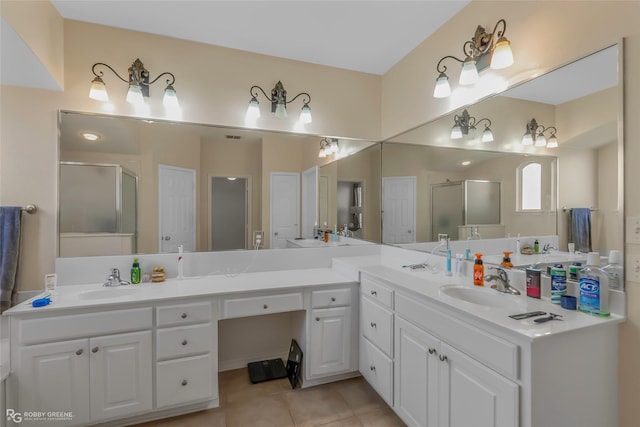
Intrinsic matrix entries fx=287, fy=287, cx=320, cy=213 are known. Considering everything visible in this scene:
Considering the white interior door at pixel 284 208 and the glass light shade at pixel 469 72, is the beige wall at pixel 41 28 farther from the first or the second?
the glass light shade at pixel 469 72

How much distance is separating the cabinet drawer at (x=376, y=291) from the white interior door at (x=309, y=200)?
2.54 feet

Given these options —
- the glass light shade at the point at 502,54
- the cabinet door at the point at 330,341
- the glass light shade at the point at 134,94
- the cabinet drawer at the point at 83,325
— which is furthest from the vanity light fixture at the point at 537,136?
the glass light shade at the point at 134,94

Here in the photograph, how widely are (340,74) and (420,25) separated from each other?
33.5 inches

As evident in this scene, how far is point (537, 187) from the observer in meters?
1.60

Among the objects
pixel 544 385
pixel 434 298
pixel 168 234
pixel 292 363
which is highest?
pixel 168 234

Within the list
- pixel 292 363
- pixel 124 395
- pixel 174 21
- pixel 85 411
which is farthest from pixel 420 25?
pixel 85 411

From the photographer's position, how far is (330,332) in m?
2.20

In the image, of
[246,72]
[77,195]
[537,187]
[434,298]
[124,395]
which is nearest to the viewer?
[434,298]

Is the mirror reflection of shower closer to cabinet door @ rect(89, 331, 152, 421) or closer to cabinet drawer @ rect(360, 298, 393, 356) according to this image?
cabinet drawer @ rect(360, 298, 393, 356)

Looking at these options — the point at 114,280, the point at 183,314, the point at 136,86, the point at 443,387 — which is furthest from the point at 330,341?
the point at 136,86

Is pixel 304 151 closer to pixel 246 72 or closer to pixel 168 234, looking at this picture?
pixel 246 72

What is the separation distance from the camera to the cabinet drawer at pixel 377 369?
186cm

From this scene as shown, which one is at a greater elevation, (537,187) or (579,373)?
(537,187)

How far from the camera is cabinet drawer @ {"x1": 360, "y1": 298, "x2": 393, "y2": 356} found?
187cm
